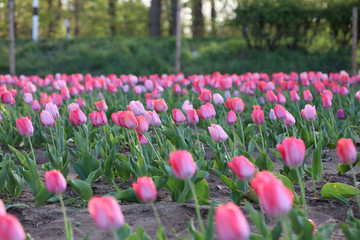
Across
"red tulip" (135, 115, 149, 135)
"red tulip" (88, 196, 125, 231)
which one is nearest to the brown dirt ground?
"red tulip" (135, 115, 149, 135)

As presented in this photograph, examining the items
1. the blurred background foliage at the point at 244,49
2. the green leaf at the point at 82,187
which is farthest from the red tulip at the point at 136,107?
the blurred background foliage at the point at 244,49

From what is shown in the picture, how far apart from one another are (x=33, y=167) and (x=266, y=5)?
10.6 meters

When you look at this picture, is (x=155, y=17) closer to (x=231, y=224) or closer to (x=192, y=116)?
(x=192, y=116)

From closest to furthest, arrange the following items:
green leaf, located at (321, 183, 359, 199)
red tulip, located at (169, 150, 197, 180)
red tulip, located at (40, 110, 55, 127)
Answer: red tulip, located at (169, 150, 197, 180) → green leaf, located at (321, 183, 359, 199) → red tulip, located at (40, 110, 55, 127)

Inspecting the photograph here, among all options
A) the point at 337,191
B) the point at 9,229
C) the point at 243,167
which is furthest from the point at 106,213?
the point at 337,191

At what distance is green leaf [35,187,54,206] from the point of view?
2215mm

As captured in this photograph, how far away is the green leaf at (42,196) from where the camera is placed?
7.27ft

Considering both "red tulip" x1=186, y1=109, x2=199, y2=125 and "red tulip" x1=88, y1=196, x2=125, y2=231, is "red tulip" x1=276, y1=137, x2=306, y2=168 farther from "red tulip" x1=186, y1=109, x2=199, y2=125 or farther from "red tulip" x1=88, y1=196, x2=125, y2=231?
"red tulip" x1=186, y1=109, x2=199, y2=125

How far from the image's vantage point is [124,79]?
6238 millimetres

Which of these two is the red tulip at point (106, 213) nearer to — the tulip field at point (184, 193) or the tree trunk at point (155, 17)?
the tulip field at point (184, 193)

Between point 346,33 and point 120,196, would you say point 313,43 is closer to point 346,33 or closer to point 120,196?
point 346,33

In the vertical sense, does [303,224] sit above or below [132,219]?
above

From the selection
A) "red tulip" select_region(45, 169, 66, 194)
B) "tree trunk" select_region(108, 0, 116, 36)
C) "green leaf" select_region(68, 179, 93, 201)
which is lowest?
"green leaf" select_region(68, 179, 93, 201)

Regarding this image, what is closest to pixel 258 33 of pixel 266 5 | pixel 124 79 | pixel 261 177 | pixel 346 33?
pixel 266 5
